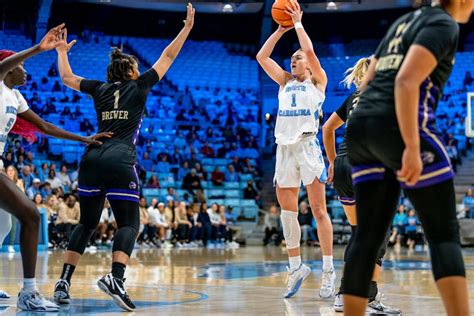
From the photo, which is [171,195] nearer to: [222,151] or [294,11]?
[222,151]

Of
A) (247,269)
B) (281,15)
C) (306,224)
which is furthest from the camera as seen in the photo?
(306,224)

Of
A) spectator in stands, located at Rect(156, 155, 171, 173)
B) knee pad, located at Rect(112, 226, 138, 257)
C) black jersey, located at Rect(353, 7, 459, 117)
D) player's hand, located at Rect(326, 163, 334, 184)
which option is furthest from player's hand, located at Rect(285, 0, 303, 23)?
spectator in stands, located at Rect(156, 155, 171, 173)

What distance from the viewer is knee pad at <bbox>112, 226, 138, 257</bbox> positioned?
4969 millimetres

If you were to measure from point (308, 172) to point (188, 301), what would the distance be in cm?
158

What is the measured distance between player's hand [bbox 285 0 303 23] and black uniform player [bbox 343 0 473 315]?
2.78 m

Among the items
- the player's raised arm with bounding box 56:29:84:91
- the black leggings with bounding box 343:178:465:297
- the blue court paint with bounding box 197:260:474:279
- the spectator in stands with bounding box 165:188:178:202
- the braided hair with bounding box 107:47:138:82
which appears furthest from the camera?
the spectator in stands with bounding box 165:188:178:202

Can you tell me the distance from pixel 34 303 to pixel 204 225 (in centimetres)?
1363

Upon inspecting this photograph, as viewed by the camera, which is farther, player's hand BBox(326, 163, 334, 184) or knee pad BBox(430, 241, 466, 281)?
player's hand BBox(326, 163, 334, 184)

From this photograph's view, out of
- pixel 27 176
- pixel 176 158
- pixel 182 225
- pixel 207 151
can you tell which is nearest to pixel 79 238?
pixel 27 176

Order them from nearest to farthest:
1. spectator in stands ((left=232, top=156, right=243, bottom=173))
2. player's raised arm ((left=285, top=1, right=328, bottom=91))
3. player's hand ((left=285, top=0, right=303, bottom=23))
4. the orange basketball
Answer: player's raised arm ((left=285, top=1, right=328, bottom=91)) < player's hand ((left=285, top=0, right=303, bottom=23)) < the orange basketball < spectator in stands ((left=232, top=156, right=243, bottom=173))

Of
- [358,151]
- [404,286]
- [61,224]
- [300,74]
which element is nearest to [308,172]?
[300,74]

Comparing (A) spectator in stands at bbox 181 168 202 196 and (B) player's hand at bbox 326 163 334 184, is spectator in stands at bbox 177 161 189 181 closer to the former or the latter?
(A) spectator in stands at bbox 181 168 202 196

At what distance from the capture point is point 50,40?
15.1 ft

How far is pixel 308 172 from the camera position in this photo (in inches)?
239
